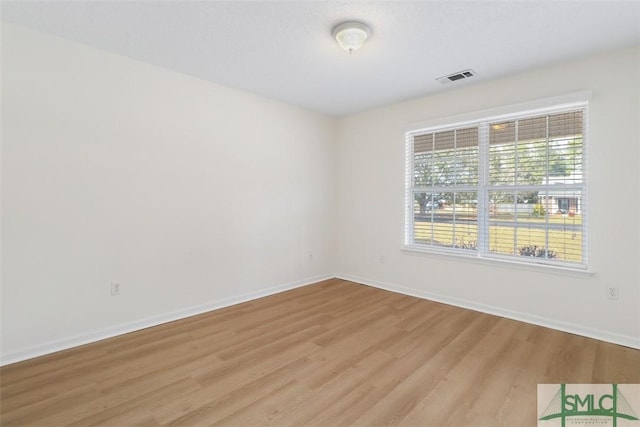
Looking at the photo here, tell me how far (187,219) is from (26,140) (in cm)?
141

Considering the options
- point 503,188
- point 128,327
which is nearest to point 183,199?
point 128,327

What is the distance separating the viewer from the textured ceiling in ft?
7.06

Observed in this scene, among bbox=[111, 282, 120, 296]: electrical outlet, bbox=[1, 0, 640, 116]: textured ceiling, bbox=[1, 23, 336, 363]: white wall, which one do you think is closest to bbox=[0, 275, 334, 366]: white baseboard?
bbox=[1, 23, 336, 363]: white wall

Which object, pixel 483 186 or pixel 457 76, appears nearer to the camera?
pixel 457 76

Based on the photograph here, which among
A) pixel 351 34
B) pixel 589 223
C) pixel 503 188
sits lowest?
pixel 589 223

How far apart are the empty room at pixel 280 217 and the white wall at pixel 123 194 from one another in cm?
2

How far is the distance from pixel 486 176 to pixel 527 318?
1566mm

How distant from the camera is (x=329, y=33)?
2.46 m

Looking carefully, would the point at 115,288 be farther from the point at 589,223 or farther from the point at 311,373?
the point at 589,223

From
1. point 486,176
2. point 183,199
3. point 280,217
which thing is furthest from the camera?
point 280,217

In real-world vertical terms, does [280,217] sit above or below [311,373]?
above

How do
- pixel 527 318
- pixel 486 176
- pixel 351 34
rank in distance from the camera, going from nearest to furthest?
pixel 351 34, pixel 527 318, pixel 486 176

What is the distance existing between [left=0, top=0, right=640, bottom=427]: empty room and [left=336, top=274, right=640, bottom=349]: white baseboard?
0.02 m

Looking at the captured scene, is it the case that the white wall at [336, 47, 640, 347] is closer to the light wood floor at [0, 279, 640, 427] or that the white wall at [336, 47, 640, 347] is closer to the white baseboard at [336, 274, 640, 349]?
the white baseboard at [336, 274, 640, 349]
